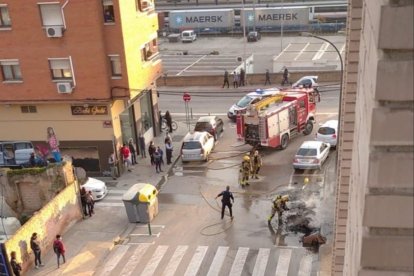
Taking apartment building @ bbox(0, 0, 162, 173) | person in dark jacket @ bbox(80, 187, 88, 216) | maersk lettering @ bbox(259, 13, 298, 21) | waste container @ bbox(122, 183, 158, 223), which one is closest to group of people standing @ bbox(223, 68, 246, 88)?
apartment building @ bbox(0, 0, 162, 173)

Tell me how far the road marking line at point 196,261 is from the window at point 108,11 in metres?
11.0

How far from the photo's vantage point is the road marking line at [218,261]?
15.9 m

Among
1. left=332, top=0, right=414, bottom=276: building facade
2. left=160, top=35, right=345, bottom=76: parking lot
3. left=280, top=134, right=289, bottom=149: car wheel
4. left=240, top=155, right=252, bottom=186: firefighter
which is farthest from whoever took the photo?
left=160, top=35, right=345, bottom=76: parking lot

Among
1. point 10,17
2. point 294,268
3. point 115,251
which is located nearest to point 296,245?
point 294,268

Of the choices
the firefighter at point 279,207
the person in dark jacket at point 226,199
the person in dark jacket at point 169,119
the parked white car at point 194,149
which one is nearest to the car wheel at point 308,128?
the parked white car at point 194,149

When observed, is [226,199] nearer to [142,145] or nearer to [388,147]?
[142,145]

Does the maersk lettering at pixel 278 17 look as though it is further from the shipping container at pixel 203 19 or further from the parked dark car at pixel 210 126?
the parked dark car at pixel 210 126

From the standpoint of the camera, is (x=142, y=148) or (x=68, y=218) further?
(x=142, y=148)

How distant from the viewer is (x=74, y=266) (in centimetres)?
1667

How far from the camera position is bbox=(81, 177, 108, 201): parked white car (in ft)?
70.7

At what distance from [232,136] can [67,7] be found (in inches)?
458

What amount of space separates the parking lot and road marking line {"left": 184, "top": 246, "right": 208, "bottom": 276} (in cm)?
2756

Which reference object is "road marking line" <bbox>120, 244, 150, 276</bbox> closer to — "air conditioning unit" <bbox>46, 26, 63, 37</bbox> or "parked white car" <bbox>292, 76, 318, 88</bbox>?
"air conditioning unit" <bbox>46, 26, 63, 37</bbox>

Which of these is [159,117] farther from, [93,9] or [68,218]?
[68,218]
